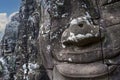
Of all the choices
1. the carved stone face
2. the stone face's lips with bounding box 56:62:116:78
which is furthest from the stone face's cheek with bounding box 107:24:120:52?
the stone face's lips with bounding box 56:62:116:78

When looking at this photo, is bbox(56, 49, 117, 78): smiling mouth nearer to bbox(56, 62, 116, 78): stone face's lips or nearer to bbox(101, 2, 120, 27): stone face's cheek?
bbox(56, 62, 116, 78): stone face's lips

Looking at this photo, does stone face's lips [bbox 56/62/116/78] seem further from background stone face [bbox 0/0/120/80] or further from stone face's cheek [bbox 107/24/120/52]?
stone face's cheek [bbox 107/24/120/52]

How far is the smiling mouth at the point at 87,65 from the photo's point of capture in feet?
7.84

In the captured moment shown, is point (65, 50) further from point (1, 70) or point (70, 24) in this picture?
point (1, 70)

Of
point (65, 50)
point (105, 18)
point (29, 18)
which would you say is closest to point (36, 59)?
point (29, 18)

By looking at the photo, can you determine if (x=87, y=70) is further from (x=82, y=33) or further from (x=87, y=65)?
(x=82, y=33)

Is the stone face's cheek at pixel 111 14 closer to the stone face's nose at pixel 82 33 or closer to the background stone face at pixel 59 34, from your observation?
the background stone face at pixel 59 34

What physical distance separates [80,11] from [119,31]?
40 cm

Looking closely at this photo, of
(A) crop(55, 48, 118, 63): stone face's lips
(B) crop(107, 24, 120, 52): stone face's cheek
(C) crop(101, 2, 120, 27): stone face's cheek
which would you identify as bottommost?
(A) crop(55, 48, 118, 63): stone face's lips

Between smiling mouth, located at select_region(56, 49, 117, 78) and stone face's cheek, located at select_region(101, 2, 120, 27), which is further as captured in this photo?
stone face's cheek, located at select_region(101, 2, 120, 27)

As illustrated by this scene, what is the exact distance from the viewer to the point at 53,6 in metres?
2.86

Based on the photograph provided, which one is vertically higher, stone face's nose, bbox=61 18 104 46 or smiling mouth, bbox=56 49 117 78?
stone face's nose, bbox=61 18 104 46

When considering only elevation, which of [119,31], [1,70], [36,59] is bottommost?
[1,70]

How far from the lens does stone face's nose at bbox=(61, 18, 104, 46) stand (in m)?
2.45
